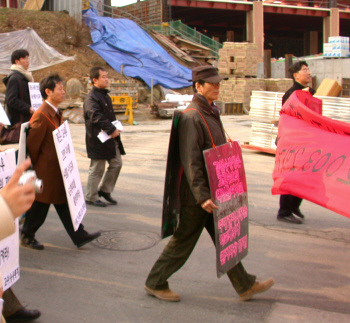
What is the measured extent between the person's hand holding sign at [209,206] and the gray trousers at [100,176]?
3.37 meters

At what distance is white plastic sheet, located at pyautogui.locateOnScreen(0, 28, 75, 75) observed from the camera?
2038 cm

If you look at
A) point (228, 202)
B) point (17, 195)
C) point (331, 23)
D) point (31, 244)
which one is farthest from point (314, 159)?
point (331, 23)

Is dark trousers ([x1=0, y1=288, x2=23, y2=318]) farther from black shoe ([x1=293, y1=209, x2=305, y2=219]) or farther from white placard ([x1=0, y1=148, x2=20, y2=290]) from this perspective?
black shoe ([x1=293, y1=209, x2=305, y2=219])

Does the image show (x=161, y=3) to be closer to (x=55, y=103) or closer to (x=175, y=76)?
(x=175, y=76)

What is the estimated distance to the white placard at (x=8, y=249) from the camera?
3444 mm

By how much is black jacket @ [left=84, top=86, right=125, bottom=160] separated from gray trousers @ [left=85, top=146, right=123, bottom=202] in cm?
11

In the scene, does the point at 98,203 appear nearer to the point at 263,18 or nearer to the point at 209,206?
the point at 209,206

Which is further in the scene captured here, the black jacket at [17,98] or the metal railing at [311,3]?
the metal railing at [311,3]

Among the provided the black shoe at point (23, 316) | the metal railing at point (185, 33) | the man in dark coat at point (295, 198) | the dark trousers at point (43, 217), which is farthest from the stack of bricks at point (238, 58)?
the black shoe at point (23, 316)

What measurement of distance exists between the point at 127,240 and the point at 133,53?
859 inches

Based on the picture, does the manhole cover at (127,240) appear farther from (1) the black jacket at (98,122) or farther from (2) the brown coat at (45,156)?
(1) the black jacket at (98,122)

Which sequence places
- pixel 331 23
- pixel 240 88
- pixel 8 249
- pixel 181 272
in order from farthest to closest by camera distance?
pixel 331 23, pixel 240 88, pixel 181 272, pixel 8 249

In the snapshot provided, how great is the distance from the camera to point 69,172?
196 inches

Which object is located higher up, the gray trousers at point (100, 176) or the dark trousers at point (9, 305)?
the gray trousers at point (100, 176)
